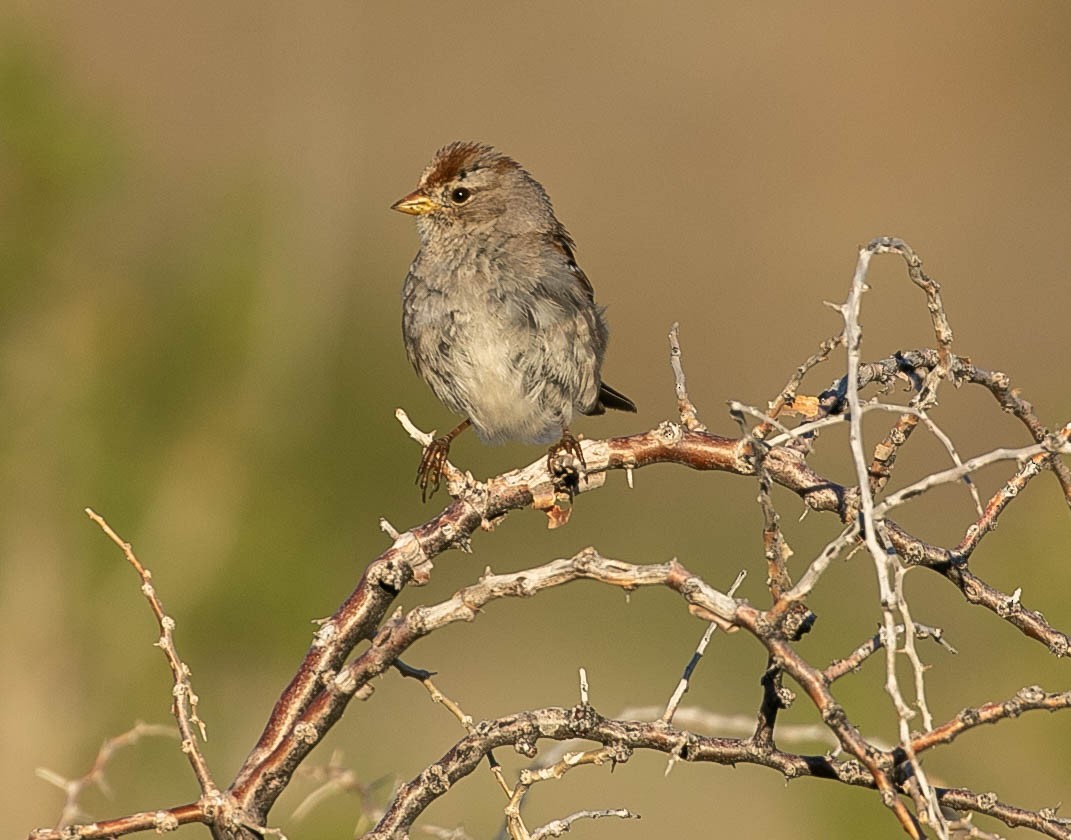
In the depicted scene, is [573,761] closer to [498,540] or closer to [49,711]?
[49,711]

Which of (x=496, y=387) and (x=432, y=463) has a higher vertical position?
(x=496, y=387)

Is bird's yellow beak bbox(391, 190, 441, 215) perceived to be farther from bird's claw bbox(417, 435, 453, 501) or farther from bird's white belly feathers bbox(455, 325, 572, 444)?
bird's claw bbox(417, 435, 453, 501)

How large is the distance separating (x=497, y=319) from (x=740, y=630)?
251 centimetres

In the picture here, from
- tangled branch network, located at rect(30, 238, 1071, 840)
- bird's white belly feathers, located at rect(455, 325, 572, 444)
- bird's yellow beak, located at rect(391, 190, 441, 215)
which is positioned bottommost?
tangled branch network, located at rect(30, 238, 1071, 840)

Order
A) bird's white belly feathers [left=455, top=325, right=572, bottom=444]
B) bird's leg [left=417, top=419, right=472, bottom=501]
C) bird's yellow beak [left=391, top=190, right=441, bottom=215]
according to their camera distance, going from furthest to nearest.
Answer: bird's yellow beak [left=391, top=190, right=441, bottom=215]
bird's white belly feathers [left=455, top=325, right=572, bottom=444]
bird's leg [left=417, top=419, right=472, bottom=501]

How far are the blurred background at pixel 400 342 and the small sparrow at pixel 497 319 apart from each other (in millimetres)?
1221

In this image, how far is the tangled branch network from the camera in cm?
204

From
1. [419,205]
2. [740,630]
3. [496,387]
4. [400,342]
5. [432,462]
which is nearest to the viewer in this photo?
[740,630]

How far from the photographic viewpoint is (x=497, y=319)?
458cm

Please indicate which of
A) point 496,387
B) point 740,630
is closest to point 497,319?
point 496,387

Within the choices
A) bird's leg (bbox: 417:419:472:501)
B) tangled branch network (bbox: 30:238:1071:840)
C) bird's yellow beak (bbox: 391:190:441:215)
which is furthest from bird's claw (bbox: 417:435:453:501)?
tangled branch network (bbox: 30:238:1071:840)

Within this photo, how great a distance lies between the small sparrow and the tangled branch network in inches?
71.3

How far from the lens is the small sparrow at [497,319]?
14.9 ft

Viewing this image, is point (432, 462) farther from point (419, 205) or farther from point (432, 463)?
point (419, 205)
